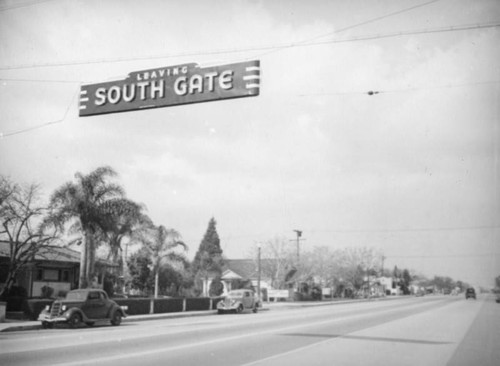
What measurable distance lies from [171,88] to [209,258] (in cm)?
6827

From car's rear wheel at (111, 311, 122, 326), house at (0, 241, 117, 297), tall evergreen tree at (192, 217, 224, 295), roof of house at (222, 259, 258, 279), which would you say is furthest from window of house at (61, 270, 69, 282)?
roof of house at (222, 259, 258, 279)

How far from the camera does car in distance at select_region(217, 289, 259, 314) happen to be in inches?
1334

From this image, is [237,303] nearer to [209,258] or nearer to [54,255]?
[54,255]


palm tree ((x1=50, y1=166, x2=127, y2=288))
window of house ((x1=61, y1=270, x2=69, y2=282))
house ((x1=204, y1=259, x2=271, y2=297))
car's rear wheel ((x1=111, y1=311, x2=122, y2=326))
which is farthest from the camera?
house ((x1=204, y1=259, x2=271, y2=297))

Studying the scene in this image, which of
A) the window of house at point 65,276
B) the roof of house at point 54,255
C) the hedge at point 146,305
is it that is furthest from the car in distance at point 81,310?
the window of house at point 65,276

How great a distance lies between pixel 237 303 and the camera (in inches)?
1339

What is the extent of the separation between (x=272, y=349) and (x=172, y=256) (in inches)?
1322

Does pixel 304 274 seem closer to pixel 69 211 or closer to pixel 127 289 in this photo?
pixel 127 289

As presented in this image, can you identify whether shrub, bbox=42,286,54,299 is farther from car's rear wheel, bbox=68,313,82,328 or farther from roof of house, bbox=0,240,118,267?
car's rear wheel, bbox=68,313,82,328

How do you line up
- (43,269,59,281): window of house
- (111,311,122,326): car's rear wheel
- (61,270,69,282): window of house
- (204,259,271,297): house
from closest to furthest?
1. (111,311,122,326): car's rear wheel
2. (43,269,59,281): window of house
3. (61,270,69,282): window of house
4. (204,259,271,297): house

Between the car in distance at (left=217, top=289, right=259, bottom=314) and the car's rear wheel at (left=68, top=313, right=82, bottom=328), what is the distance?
14221 mm

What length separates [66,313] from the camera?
2048 centimetres

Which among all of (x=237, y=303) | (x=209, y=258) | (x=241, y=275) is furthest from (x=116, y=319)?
(x=209, y=258)

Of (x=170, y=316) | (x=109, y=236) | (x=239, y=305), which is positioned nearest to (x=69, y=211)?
(x=109, y=236)
